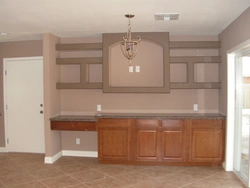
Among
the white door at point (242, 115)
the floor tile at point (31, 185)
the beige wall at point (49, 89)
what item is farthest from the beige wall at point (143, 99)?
the floor tile at point (31, 185)

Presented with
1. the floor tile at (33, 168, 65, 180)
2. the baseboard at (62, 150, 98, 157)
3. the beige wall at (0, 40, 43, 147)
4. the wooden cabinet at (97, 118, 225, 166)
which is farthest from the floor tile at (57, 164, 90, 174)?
the beige wall at (0, 40, 43, 147)

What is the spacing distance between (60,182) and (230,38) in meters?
3.70

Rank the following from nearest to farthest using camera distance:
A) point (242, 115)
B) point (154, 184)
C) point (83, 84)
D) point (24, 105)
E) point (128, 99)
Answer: point (154, 184), point (242, 115), point (83, 84), point (128, 99), point (24, 105)

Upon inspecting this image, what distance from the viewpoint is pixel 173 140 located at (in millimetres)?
4113

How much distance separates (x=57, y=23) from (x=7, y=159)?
303 centimetres

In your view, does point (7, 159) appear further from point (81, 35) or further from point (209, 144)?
point (209, 144)

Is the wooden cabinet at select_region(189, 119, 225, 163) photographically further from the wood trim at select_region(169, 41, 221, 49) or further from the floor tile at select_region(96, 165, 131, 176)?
the wood trim at select_region(169, 41, 221, 49)

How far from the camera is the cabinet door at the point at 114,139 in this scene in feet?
Answer: 13.7

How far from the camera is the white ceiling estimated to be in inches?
115

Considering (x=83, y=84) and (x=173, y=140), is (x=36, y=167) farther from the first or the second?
(x=173, y=140)

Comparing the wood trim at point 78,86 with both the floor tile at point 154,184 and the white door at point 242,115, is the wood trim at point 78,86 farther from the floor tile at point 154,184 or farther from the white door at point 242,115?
the white door at point 242,115

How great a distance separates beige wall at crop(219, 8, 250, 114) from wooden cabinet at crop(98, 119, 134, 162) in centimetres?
183

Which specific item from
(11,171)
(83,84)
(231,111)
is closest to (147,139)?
(231,111)

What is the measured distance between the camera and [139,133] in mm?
Result: 4164
